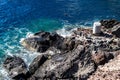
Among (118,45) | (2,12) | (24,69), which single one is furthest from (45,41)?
(2,12)

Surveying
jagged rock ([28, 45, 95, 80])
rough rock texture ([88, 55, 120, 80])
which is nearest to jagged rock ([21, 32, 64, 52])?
jagged rock ([28, 45, 95, 80])

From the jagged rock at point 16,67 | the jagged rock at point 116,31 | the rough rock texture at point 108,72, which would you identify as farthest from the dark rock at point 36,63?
the jagged rock at point 116,31

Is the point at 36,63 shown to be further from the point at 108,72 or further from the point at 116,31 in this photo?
the point at 116,31

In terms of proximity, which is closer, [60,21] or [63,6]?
[60,21]

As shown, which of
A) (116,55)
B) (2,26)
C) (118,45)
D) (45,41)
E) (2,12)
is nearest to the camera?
(116,55)

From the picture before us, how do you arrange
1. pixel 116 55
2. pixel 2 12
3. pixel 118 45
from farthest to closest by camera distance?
pixel 2 12
pixel 118 45
pixel 116 55

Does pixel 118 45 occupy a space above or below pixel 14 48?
above

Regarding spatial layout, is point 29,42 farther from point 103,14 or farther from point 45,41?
point 103,14

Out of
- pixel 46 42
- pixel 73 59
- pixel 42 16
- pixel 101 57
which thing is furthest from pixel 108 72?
pixel 42 16
